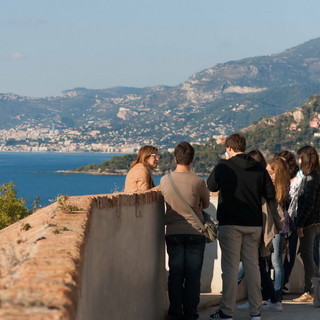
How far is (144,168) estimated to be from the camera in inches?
280

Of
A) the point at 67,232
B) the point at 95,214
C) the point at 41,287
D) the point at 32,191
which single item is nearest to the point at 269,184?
the point at 95,214

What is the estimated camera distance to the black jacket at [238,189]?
6.27 m

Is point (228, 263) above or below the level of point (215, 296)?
above

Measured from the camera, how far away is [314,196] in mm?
7805

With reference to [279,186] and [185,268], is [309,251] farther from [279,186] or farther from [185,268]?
[185,268]

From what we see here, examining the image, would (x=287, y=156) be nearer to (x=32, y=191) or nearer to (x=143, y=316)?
(x=143, y=316)

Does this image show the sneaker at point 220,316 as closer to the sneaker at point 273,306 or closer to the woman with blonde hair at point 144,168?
the sneaker at point 273,306

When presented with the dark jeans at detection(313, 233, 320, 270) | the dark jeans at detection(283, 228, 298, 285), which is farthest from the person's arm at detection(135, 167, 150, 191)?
the dark jeans at detection(313, 233, 320, 270)

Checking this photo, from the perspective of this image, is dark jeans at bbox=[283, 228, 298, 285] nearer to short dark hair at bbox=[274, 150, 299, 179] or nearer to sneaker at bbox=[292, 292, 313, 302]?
sneaker at bbox=[292, 292, 313, 302]

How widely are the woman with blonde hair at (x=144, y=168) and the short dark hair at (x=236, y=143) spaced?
0.84m

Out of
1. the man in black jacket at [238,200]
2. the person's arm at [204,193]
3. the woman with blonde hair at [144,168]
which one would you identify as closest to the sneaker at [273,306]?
the man in black jacket at [238,200]

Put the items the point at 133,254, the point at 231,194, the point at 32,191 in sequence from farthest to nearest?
the point at 32,191
the point at 231,194
the point at 133,254

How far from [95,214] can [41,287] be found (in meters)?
2.51

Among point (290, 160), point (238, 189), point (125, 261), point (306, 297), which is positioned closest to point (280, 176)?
point (290, 160)
